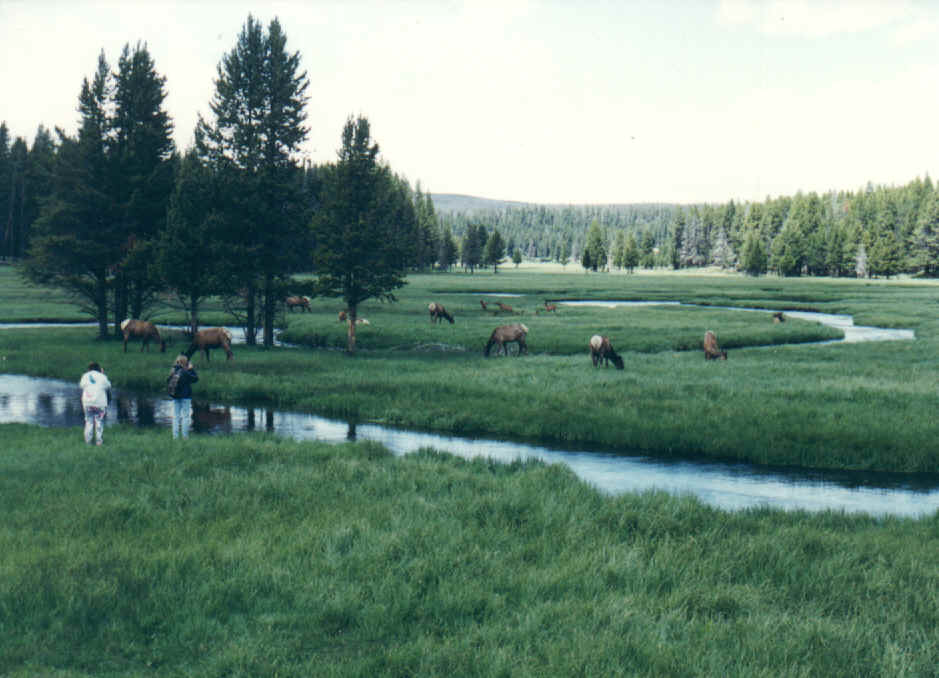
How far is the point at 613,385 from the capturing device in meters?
24.9

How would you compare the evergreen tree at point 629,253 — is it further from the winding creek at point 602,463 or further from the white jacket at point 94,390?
the white jacket at point 94,390

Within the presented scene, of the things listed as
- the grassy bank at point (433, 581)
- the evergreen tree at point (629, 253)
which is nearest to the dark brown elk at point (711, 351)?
the grassy bank at point (433, 581)

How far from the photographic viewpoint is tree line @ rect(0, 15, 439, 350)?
3369cm

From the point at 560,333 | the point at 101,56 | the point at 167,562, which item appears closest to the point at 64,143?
the point at 101,56

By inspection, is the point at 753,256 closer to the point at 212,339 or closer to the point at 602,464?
the point at 212,339

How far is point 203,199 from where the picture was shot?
35.2 m

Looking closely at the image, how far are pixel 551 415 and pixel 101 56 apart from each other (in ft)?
Result: 103

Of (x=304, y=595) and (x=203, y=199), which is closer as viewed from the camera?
(x=304, y=595)

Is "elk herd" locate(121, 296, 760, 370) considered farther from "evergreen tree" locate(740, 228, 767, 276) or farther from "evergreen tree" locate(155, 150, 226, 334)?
"evergreen tree" locate(740, 228, 767, 276)

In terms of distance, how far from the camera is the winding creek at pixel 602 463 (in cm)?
1518

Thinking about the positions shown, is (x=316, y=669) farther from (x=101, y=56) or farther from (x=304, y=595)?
(x=101, y=56)

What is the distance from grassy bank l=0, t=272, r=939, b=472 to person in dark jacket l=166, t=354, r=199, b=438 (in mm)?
6157

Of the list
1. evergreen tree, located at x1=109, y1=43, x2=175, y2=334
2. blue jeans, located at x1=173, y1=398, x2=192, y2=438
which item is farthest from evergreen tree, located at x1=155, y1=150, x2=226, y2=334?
blue jeans, located at x1=173, y1=398, x2=192, y2=438

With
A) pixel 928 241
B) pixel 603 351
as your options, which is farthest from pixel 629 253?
pixel 603 351
